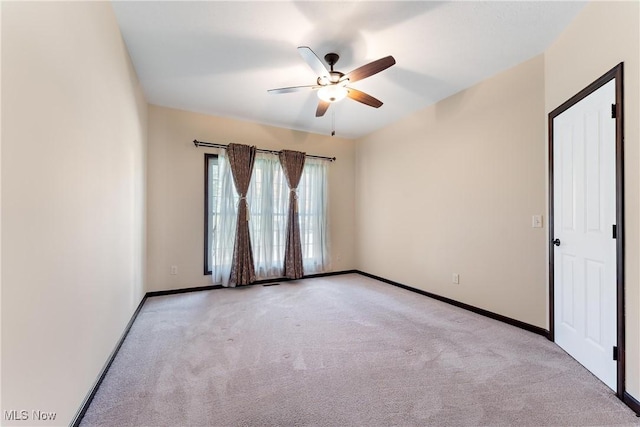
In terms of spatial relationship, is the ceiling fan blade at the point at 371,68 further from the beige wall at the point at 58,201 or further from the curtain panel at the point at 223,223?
the curtain panel at the point at 223,223

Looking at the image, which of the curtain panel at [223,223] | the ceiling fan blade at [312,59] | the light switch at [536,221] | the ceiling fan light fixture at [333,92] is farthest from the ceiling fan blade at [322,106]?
the light switch at [536,221]

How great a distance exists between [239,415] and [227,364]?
0.57m

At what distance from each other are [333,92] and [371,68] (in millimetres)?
439

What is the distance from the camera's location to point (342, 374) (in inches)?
76.0

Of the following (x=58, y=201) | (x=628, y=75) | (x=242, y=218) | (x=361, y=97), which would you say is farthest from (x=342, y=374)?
(x=242, y=218)

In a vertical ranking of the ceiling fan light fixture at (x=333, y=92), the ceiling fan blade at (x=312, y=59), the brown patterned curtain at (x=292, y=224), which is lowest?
the brown patterned curtain at (x=292, y=224)

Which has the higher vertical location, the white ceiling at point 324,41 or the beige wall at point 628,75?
the white ceiling at point 324,41

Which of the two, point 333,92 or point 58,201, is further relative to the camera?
point 333,92

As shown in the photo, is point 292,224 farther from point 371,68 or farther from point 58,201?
point 58,201

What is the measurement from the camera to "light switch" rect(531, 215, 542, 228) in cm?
261

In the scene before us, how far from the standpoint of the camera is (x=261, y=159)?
14.8ft

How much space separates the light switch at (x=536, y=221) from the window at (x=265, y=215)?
9.98ft

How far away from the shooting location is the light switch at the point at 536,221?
2609 millimetres

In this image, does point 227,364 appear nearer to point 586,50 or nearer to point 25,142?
point 25,142
